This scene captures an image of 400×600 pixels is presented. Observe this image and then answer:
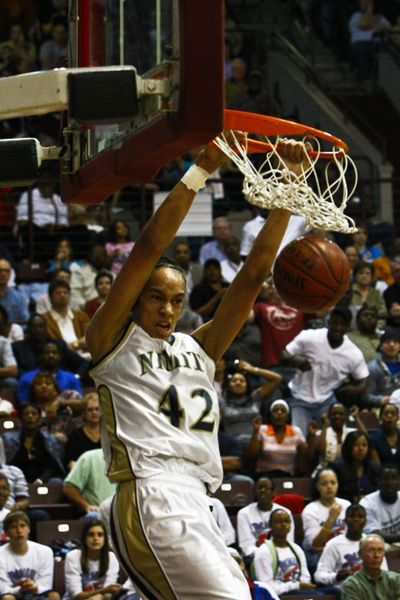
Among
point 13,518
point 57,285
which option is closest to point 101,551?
point 13,518

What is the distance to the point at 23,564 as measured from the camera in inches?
395

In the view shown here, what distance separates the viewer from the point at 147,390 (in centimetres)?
522

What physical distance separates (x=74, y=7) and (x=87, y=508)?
571 cm

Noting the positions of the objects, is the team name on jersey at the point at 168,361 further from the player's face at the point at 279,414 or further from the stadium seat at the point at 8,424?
the player's face at the point at 279,414

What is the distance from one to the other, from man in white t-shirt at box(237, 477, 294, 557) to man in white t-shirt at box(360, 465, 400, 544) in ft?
2.38

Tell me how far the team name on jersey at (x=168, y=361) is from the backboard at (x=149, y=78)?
694 millimetres

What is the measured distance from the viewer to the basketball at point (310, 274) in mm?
5828

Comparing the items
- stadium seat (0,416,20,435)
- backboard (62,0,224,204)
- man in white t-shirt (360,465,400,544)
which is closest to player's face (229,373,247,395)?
man in white t-shirt (360,465,400,544)

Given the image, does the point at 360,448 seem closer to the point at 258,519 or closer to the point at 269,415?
the point at 269,415

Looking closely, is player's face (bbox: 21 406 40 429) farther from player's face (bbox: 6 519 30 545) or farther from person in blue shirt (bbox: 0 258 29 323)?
person in blue shirt (bbox: 0 258 29 323)

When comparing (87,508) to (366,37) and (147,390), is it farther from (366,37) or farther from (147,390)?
(366,37)

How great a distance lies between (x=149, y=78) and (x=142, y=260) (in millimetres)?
703

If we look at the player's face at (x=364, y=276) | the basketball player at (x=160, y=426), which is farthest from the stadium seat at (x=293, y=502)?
the basketball player at (x=160, y=426)

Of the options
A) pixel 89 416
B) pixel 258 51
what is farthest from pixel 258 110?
pixel 89 416
